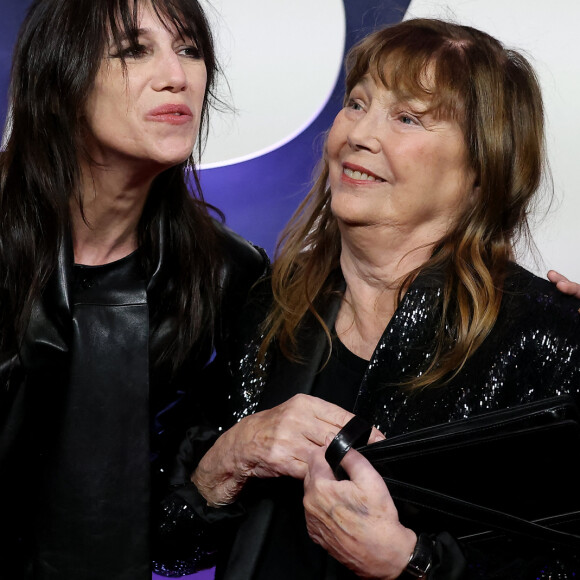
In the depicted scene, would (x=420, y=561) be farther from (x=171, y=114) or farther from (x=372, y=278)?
(x=171, y=114)

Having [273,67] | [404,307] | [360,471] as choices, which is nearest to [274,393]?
[404,307]

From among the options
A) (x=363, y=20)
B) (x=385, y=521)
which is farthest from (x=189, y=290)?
(x=363, y=20)

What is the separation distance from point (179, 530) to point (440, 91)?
0.91 m

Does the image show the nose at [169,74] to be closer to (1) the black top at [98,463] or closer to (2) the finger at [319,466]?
(1) the black top at [98,463]

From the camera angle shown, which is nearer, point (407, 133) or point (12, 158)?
point (407, 133)

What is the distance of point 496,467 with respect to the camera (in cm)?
130

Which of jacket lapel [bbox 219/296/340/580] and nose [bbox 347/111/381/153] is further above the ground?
nose [bbox 347/111/381/153]

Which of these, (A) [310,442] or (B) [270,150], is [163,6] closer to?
(B) [270,150]

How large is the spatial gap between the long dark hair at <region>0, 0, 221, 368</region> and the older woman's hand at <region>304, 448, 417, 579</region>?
21.5 inches

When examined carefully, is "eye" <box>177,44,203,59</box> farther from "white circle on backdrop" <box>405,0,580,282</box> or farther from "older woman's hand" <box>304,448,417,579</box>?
"older woman's hand" <box>304,448,417,579</box>

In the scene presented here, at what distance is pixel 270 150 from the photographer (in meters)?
2.43

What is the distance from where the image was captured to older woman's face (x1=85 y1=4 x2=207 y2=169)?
66.9 inches

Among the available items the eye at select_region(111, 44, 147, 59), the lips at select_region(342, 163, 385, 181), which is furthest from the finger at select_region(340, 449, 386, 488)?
the eye at select_region(111, 44, 147, 59)

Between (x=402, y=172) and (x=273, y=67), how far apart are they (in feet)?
3.05
